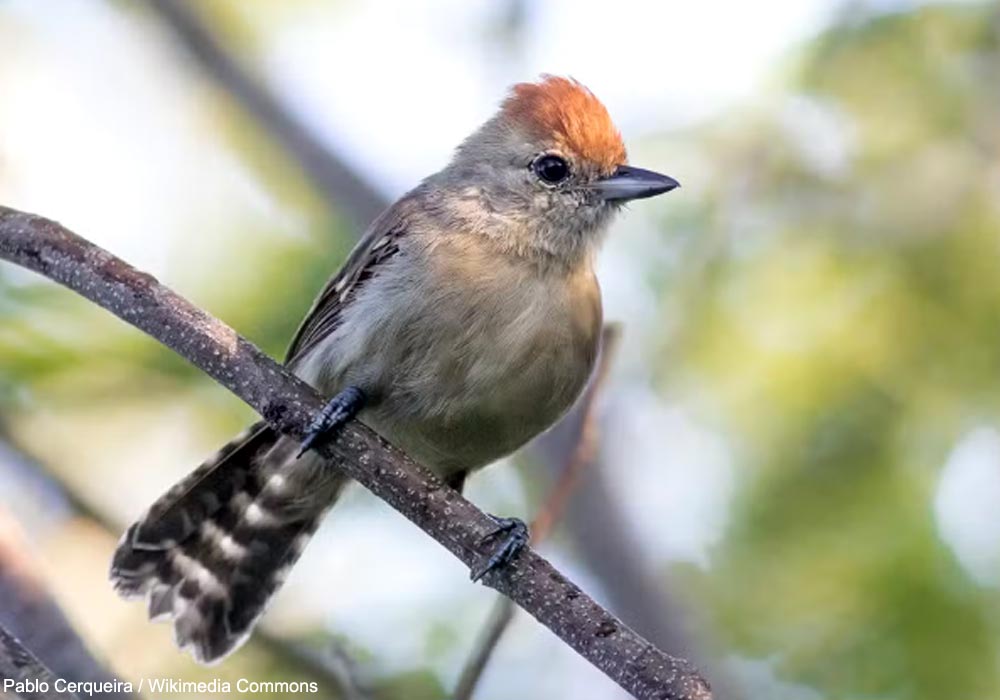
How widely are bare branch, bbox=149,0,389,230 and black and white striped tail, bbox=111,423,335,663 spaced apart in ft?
7.52

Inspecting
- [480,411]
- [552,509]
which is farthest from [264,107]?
[552,509]

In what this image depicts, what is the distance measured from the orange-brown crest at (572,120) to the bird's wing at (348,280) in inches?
29.6

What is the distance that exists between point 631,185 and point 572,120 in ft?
1.34

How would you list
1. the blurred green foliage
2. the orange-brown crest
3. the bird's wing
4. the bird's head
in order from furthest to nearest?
the blurred green foliage, the orange-brown crest, the bird's head, the bird's wing

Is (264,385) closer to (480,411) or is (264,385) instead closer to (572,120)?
(480,411)

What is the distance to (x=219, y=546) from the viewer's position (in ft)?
21.0

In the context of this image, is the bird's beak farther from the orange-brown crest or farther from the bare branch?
the bare branch

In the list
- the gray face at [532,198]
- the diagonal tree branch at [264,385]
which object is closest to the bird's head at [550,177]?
the gray face at [532,198]

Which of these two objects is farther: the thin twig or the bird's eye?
the bird's eye

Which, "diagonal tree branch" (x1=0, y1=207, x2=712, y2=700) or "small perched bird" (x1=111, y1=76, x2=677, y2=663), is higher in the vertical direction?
"small perched bird" (x1=111, y1=76, x2=677, y2=663)

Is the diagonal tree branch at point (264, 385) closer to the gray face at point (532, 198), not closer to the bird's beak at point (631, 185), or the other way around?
the gray face at point (532, 198)

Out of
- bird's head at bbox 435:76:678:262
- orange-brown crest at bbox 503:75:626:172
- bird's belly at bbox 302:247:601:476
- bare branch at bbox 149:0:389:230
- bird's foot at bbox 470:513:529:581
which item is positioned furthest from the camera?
bare branch at bbox 149:0:389:230

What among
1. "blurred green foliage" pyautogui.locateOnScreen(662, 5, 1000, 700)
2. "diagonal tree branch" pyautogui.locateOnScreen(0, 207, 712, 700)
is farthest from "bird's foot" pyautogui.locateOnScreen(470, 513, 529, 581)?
"blurred green foliage" pyautogui.locateOnScreen(662, 5, 1000, 700)

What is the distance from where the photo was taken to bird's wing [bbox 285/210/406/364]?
19.6 feet
